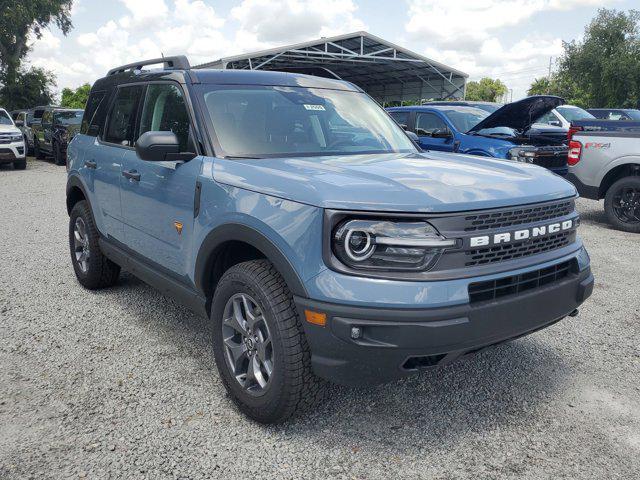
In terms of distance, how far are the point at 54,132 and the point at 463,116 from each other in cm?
1370

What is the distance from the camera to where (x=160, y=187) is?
355cm

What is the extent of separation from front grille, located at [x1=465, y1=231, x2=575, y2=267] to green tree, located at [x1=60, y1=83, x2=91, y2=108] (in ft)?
157

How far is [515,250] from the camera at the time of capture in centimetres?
268

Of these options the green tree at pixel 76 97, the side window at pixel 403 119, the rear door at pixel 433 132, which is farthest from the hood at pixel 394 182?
the green tree at pixel 76 97

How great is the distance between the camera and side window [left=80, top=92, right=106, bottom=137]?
4898 millimetres

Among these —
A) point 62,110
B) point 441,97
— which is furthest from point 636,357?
point 441,97

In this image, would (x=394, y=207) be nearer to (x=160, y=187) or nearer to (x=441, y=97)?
(x=160, y=187)

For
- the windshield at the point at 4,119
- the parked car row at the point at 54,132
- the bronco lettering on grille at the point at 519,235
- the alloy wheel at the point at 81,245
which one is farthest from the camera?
the parked car row at the point at 54,132

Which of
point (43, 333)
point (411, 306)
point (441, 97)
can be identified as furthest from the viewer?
point (441, 97)

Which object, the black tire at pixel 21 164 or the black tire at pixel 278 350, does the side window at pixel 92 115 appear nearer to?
the black tire at pixel 278 350

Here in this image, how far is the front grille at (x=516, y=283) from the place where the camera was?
2517mm

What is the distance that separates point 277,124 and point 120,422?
1.91 meters

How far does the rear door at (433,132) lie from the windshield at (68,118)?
40.2 feet

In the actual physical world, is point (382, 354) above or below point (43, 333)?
above
